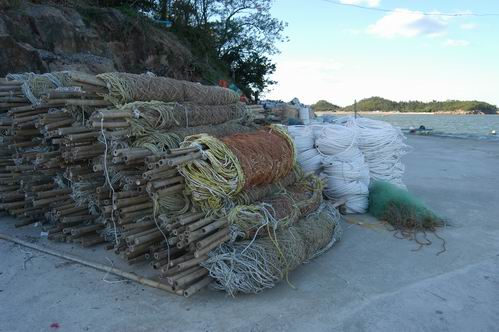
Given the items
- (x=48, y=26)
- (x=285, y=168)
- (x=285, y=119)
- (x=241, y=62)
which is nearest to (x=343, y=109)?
(x=241, y=62)

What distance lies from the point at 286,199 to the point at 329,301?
4.48ft

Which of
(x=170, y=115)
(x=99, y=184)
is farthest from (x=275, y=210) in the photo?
(x=99, y=184)

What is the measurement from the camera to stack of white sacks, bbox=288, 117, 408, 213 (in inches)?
250

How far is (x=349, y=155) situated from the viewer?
641cm

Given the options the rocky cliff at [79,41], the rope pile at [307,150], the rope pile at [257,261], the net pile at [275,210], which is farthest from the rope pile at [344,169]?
the rocky cliff at [79,41]

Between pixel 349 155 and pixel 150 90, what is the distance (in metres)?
3.18

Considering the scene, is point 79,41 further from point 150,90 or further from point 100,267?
point 100,267

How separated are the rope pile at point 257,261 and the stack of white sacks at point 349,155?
86.2 inches

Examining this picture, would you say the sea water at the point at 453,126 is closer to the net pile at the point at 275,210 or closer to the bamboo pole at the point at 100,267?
the net pile at the point at 275,210

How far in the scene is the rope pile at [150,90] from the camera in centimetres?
455

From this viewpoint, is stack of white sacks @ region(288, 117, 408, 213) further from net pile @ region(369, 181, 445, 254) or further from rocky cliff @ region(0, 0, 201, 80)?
rocky cliff @ region(0, 0, 201, 80)

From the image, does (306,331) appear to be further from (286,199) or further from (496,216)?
(496,216)

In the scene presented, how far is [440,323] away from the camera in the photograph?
10.6ft

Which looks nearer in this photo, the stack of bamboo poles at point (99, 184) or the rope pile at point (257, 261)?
the rope pile at point (257, 261)
